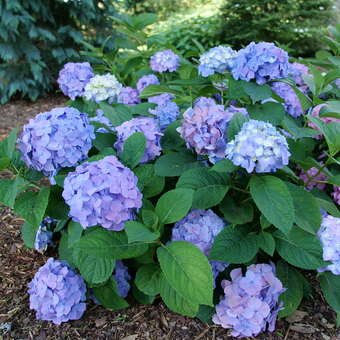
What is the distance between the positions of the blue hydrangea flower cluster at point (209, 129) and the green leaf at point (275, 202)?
227 millimetres

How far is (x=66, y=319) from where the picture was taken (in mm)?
1380

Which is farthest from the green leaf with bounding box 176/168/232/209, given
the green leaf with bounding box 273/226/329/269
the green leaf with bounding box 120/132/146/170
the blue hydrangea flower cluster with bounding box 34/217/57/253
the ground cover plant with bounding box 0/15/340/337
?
the blue hydrangea flower cluster with bounding box 34/217/57/253

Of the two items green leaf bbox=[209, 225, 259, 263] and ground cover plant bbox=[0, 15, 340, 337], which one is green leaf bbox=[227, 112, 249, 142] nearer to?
ground cover plant bbox=[0, 15, 340, 337]

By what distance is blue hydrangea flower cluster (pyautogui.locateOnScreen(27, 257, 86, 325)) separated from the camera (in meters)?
1.35

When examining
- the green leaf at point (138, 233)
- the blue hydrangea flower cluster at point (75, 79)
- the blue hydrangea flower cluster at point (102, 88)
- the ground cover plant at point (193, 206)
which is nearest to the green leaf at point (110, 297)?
the ground cover plant at point (193, 206)

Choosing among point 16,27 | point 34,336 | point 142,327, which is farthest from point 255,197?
point 16,27

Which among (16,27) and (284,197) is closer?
(284,197)

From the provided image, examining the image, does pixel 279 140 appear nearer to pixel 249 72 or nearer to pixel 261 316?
pixel 249 72

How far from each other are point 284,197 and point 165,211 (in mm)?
436

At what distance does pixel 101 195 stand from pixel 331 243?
948 millimetres

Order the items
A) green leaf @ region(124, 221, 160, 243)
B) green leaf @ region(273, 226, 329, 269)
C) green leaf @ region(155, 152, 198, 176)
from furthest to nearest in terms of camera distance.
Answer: green leaf @ region(155, 152, 198, 176), green leaf @ region(273, 226, 329, 269), green leaf @ region(124, 221, 160, 243)

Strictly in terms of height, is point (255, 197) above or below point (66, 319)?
→ above

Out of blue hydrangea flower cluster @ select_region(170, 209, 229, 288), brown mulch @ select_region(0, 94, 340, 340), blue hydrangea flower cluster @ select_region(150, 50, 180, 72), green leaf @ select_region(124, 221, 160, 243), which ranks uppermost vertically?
blue hydrangea flower cluster @ select_region(150, 50, 180, 72)

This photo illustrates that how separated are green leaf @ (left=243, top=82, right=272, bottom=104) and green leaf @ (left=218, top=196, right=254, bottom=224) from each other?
0.46 m
